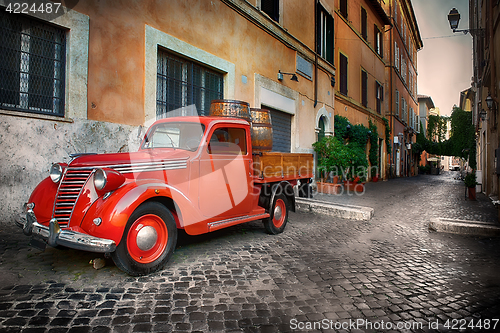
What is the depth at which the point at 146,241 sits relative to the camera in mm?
3100

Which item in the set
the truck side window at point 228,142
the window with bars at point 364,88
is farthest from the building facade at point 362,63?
Result: the truck side window at point 228,142

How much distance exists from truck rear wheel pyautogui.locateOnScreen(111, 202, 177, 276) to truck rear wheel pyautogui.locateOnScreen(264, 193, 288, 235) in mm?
2034

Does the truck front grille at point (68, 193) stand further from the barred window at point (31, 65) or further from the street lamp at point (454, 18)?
the street lamp at point (454, 18)

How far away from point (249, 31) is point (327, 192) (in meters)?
5.82

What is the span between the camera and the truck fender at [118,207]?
109 inches

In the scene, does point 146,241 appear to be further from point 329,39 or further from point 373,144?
point 373,144

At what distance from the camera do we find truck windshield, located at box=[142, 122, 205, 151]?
3994 millimetres

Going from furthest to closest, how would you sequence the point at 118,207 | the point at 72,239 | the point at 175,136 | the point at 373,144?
the point at 373,144 < the point at 175,136 < the point at 118,207 < the point at 72,239

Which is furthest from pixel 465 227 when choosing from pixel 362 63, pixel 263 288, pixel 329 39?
pixel 362 63

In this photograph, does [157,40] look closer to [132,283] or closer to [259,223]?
[259,223]

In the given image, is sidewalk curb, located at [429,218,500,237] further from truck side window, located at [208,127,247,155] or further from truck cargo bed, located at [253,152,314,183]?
truck side window, located at [208,127,247,155]

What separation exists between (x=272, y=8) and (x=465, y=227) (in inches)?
316

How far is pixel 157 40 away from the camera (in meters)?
6.06

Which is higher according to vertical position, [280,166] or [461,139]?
[461,139]
